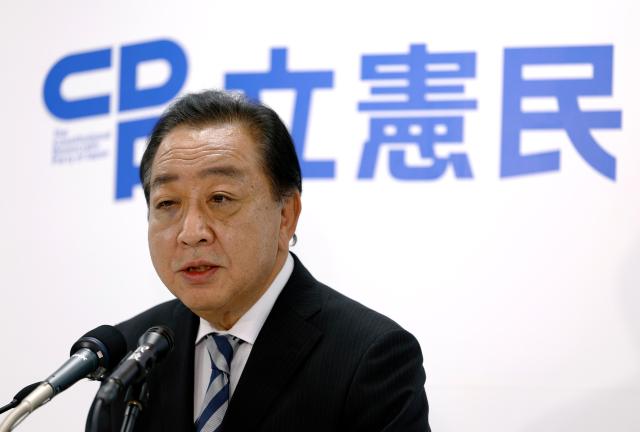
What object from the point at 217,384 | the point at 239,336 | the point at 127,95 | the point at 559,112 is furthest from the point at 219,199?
the point at 559,112

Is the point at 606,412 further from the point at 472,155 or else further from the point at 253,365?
the point at 253,365

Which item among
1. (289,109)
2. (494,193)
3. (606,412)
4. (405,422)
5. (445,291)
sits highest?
(289,109)

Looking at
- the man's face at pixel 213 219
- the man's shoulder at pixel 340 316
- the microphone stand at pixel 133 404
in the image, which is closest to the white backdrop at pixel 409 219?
the man's shoulder at pixel 340 316

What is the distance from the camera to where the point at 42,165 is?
3443 millimetres

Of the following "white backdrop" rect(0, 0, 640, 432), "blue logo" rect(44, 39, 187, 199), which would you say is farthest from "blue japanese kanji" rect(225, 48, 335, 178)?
"blue logo" rect(44, 39, 187, 199)

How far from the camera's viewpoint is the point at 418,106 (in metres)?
3.12

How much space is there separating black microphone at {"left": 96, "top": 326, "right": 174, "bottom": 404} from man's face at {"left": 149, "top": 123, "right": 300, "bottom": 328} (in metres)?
0.46

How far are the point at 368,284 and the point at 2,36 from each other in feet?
6.45

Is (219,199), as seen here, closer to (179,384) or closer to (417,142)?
(179,384)

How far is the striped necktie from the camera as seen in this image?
223 centimetres

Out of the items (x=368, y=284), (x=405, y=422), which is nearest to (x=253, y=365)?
(x=405, y=422)

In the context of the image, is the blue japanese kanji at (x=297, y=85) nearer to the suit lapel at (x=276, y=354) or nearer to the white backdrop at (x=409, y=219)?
the white backdrop at (x=409, y=219)

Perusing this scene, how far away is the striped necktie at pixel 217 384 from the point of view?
223 centimetres

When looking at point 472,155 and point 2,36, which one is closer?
point 472,155
